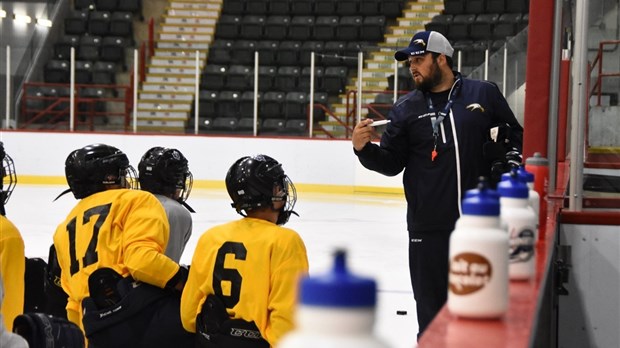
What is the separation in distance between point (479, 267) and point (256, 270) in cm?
115

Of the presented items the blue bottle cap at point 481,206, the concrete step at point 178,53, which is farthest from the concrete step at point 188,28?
the blue bottle cap at point 481,206

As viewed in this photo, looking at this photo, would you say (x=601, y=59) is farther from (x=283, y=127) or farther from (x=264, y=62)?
(x=264, y=62)

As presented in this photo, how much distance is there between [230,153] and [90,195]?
31.5 feet

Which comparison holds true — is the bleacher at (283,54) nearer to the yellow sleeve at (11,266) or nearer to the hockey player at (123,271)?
the hockey player at (123,271)

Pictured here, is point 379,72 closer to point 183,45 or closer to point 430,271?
point 183,45

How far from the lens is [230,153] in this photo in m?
12.4

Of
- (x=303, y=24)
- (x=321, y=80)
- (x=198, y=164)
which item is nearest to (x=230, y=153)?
(x=198, y=164)

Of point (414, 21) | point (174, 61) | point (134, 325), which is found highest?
point (414, 21)

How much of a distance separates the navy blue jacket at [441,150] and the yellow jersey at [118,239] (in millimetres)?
707

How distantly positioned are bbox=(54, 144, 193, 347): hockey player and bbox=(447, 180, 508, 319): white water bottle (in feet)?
5.24

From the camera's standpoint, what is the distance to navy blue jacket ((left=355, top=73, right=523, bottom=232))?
2881 millimetres

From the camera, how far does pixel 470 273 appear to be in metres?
1.08

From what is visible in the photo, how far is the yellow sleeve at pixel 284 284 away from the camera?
2.18m

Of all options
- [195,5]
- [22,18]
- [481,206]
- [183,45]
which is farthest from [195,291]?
[195,5]
